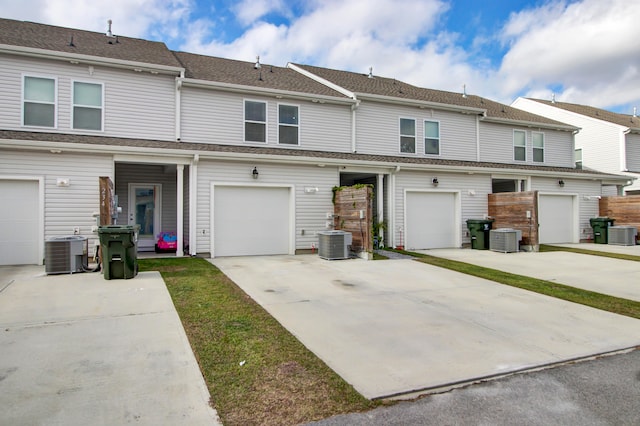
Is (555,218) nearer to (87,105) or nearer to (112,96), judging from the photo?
(112,96)

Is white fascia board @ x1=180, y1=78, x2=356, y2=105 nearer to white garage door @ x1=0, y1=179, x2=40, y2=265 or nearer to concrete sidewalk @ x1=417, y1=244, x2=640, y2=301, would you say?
white garage door @ x1=0, y1=179, x2=40, y2=265

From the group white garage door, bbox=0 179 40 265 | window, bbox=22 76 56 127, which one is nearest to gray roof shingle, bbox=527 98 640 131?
window, bbox=22 76 56 127

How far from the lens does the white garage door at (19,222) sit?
9297mm

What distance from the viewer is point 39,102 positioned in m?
10.5

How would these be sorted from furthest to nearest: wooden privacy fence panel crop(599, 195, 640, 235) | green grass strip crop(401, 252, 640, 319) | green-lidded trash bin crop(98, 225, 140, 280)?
wooden privacy fence panel crop(599, 195, 640, 235), green-lidded trash bin crop(98, 225, 140, 280), green grass strip crop(401, 252, 640, 319)

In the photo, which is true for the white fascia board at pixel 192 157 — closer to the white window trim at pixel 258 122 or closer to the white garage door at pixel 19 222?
the white garage door at pixel 19 222

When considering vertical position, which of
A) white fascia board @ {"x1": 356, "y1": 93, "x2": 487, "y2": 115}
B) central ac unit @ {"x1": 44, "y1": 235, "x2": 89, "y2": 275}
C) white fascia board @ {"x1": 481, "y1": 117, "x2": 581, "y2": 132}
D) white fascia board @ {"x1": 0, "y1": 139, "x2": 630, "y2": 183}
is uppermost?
white fascia board @ {"x1": 356, "y1": 93, "x2": 487, "y2": 115}

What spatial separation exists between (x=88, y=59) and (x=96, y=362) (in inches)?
386

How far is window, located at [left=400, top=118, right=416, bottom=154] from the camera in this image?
14648mm

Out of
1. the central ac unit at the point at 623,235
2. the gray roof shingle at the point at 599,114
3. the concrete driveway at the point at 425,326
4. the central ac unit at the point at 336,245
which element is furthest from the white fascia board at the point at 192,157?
the gray roof shingle at the point at 599,114

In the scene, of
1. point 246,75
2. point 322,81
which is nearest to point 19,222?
point 246,75

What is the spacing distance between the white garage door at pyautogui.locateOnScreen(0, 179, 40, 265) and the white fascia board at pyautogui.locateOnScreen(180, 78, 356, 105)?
16.3 feet

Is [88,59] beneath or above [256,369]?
above

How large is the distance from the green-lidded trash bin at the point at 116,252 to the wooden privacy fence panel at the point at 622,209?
17483mm
